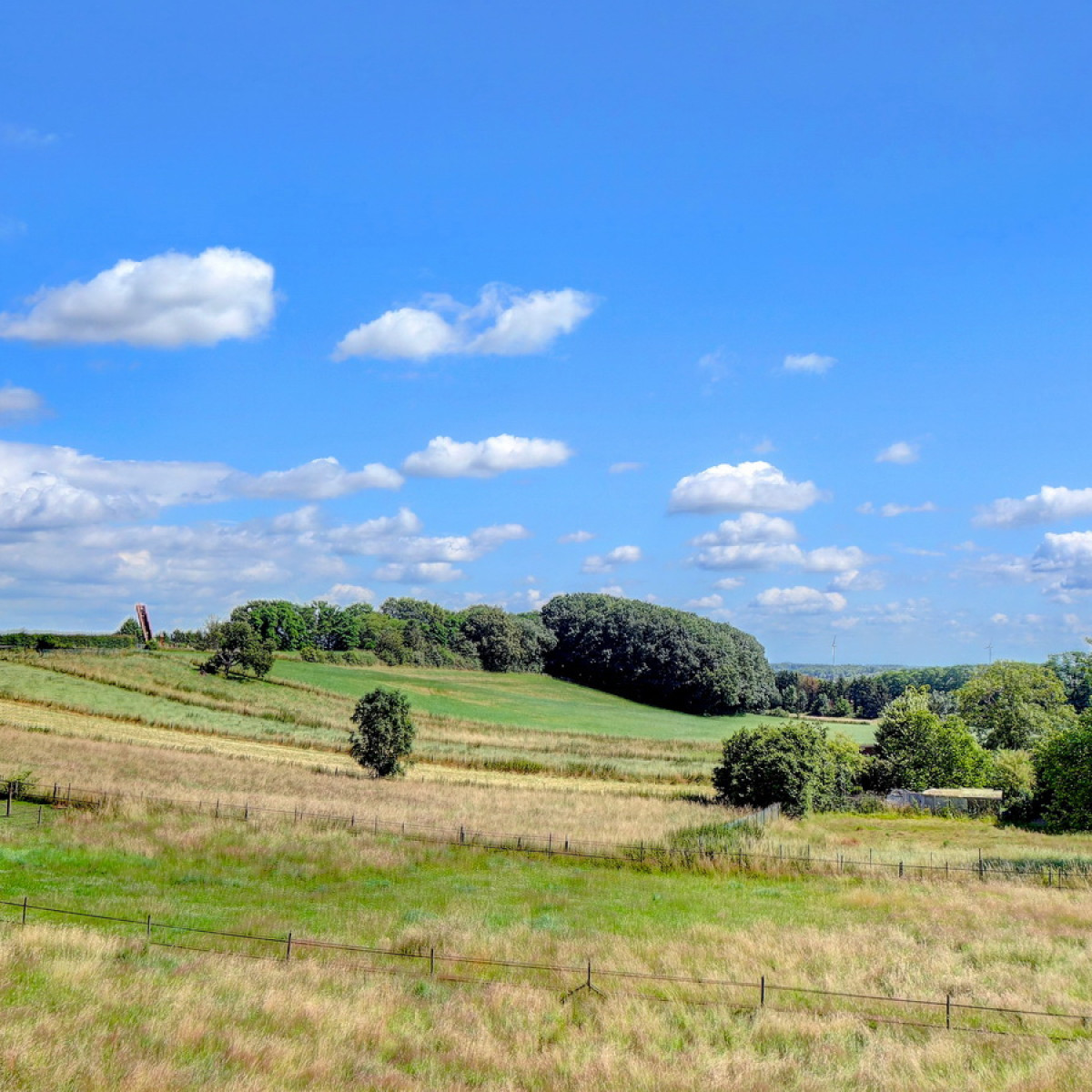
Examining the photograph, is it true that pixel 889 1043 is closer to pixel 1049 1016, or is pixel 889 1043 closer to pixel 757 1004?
pixel 757 1004

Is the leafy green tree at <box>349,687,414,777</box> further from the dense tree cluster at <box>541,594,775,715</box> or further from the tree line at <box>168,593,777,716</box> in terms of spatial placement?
the dense tree cluster at <box>541,594,775,715</box>

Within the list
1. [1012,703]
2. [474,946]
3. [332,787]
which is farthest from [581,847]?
[1012,703]

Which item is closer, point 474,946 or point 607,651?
point 474,946

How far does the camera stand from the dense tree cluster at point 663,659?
157 meters

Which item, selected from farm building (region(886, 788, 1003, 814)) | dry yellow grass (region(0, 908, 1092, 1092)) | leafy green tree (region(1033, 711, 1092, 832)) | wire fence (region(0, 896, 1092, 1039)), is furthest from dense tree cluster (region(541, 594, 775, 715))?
dry yellow grass (region(0, 908, 1092, 1092))

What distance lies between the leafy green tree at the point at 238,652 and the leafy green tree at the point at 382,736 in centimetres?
4089

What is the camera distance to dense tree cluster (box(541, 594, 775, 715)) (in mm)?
156750

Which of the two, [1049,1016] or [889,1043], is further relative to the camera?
[1049,1016]

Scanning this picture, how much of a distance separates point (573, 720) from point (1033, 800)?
6114 cm

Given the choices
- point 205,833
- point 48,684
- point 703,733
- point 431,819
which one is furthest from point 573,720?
point 205,833

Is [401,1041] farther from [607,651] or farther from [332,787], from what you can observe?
[607,651]

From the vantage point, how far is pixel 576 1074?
15.1 metres

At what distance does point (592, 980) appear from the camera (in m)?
20.5

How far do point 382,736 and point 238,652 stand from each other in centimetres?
4468
